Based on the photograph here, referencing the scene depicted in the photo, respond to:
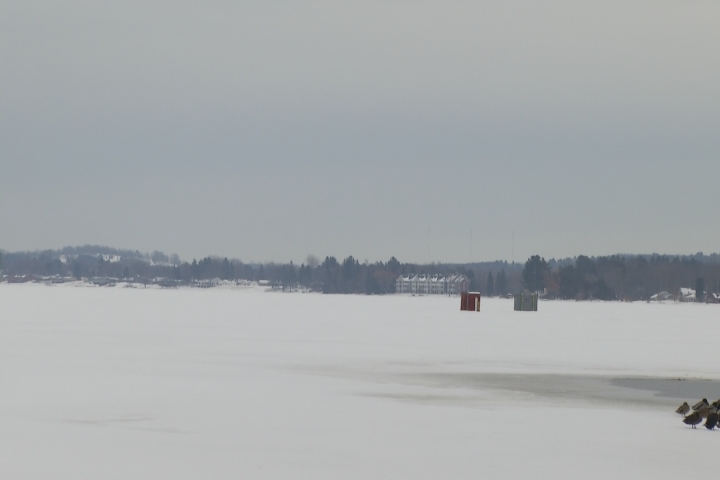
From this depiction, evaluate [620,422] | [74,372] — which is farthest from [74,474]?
[74,372]

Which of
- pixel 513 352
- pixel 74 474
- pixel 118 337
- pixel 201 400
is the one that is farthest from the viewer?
pixel 118 337

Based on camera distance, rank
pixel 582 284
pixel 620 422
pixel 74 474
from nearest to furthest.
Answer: pixel 74 474 < pixel 620 422 < pixel 582 284

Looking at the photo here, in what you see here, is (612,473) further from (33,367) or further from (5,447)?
(33,367)

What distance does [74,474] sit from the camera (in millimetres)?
11102

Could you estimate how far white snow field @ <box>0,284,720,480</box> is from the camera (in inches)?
471

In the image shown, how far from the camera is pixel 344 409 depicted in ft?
54.6

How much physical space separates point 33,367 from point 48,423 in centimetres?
776

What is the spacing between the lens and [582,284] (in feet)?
638

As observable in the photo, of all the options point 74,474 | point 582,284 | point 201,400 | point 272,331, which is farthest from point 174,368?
point 582,284

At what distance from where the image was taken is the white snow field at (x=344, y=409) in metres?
12.0

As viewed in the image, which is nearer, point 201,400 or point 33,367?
point 201,400

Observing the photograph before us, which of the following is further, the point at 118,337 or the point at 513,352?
the point at 118,337

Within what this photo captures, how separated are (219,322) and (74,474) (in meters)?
34.0

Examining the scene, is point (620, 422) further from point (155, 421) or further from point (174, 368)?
point (174, 368)
